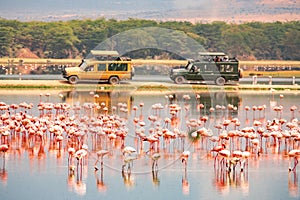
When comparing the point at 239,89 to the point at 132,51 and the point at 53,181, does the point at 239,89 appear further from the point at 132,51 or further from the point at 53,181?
the point at 132,51

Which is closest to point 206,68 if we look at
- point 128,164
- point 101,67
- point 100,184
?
point 101,67

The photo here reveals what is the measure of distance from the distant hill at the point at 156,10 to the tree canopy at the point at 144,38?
52.0m

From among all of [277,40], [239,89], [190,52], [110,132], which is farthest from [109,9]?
[110,132]

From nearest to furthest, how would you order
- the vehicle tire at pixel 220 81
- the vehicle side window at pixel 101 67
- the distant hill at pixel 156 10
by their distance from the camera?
the vehicle side window at pixel 101 67
the vehicle tire at pixel 220 81
the distant hill at pixel 156 10

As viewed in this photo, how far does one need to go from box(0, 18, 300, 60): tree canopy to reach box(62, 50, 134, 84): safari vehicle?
37.6m

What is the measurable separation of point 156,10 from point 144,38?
326 ft

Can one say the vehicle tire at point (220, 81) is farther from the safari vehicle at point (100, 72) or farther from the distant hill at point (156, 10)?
the distant hill at point (156, 10)

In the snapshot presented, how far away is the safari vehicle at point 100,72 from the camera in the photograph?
4344cm

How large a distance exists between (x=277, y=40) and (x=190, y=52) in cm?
1710

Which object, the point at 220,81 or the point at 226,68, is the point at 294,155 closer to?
the point at 220,81

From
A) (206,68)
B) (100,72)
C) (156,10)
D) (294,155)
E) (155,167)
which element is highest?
(156,10)

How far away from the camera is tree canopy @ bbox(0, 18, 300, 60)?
88019mm

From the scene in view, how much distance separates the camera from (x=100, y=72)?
43.4 meters

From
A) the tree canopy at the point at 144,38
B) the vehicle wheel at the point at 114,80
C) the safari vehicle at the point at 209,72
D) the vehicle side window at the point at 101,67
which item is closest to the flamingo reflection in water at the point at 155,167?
the vehicle side window at the point at 101,67
